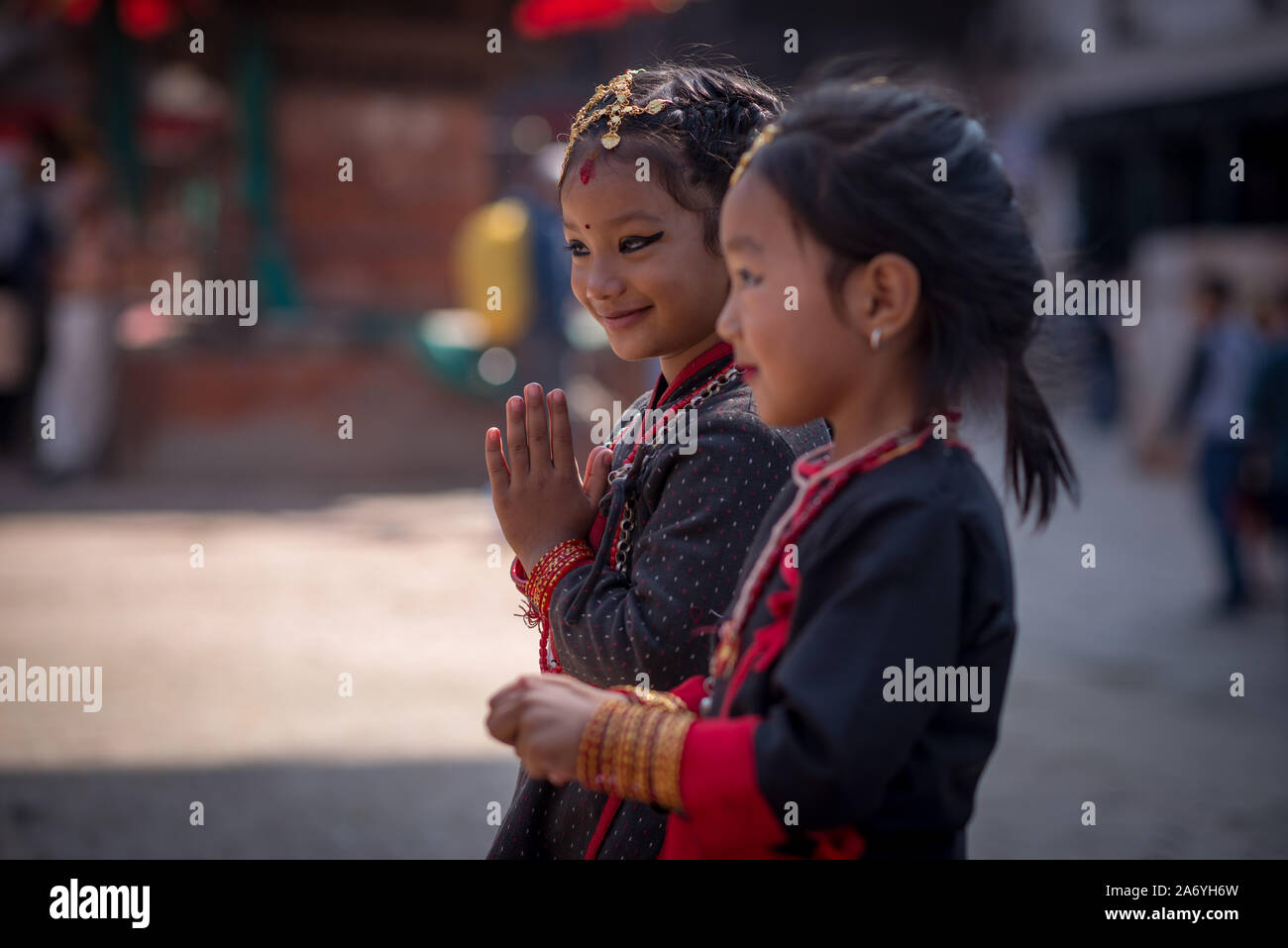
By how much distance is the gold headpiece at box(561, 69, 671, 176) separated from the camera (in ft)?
5.75

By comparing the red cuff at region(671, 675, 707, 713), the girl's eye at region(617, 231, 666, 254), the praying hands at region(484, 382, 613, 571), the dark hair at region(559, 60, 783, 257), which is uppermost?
→ the dark hair at region(559, 60, 783, 257)

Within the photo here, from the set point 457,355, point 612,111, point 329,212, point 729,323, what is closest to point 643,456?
A: point 729,323

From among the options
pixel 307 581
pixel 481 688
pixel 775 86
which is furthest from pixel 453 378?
pixel 775 86

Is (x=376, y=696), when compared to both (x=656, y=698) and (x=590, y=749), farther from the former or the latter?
(x=590, y=749)

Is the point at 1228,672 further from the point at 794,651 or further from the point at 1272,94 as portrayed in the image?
the point at 1272,94

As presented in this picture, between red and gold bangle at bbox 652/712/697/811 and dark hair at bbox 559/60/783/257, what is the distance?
70 cm

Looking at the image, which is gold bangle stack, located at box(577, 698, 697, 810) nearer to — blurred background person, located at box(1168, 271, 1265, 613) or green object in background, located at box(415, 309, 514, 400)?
blurred background person, located at box(1168, 271, 1265, 613)

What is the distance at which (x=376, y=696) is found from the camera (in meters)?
4.62

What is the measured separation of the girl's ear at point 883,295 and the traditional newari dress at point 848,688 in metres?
0.11

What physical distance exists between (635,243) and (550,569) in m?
0.44

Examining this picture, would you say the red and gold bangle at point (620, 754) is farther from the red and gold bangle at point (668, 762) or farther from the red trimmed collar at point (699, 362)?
the red trimmed collar at point (699, 362)

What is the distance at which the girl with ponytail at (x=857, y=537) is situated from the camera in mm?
1259

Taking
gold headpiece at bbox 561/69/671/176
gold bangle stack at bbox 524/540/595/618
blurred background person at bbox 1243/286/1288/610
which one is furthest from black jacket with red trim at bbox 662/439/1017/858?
blurred background person at bbox 1243/286/1288/610

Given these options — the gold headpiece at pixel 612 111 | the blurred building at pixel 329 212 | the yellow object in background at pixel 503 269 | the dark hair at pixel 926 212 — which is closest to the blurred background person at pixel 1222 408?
the blurred building at pixel 329 212
